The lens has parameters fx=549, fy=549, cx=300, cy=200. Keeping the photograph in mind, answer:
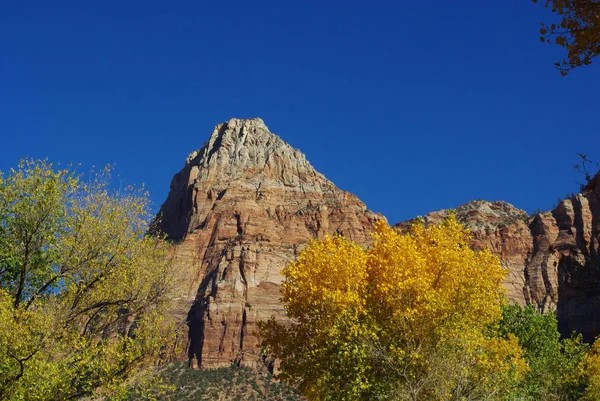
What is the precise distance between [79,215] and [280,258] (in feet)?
434

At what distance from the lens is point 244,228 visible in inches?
6491

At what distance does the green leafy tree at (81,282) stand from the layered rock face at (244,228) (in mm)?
98620

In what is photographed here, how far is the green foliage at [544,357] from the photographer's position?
36.5 meters

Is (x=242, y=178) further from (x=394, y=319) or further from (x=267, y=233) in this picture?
(x=394, y=319)

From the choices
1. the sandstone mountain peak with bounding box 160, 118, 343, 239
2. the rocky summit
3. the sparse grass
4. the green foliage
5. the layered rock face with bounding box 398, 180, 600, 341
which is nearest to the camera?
the green foliage

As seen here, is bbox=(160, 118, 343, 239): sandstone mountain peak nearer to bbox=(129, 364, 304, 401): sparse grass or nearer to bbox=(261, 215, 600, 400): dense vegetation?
bbox=(129, 364, 304, 401): sparse grass

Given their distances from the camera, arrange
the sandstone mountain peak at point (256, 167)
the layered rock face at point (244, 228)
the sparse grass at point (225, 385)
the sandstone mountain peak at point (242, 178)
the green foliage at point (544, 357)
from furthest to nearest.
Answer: the sandstone mountain peak at point (256, 167), the sandstone mountain peak at point (242, 178), the layered rock face at point (244, 228), the sparse grass at point (225, 385), the green foliage at point (544, 357)

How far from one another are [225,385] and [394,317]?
97073mm

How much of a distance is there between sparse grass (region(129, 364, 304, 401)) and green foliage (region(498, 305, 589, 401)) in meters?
57.9

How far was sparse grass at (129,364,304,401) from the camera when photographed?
10475cm

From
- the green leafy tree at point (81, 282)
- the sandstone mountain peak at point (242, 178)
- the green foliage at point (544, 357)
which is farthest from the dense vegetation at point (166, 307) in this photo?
the sandstone mountain peak at point (242, 178)

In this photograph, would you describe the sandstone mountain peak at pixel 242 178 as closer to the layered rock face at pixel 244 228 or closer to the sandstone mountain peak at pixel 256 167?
the sandstone mountain peak at pixel 256 167

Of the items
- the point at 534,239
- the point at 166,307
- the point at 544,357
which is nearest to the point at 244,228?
the point at 534,239

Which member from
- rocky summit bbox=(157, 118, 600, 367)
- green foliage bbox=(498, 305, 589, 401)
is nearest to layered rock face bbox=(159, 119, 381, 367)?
rocky summit bbox=(157, 118, 600, 367)
